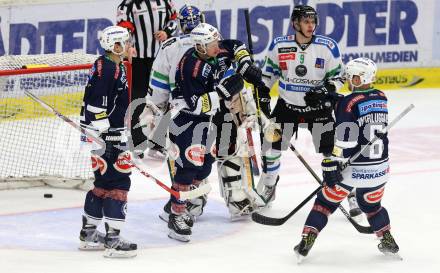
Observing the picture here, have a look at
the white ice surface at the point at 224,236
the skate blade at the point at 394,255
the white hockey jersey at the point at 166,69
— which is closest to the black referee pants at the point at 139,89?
the white ice surface at the point at 224,236

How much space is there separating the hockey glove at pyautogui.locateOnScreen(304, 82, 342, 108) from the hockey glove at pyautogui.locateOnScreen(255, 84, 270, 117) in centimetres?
30

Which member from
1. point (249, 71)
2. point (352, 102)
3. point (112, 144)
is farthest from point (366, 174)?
point (112, 144)

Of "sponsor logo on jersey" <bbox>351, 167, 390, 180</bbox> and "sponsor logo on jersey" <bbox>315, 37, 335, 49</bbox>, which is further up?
"sponsor logo on jersey" <bbox>315, 37, 335, 49</bbox>

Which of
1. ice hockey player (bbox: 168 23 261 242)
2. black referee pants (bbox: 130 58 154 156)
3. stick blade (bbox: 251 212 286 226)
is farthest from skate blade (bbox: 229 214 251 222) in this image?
black referee pants (bbox: 130 58 154 156)

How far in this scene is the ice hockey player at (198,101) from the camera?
7.17 metres

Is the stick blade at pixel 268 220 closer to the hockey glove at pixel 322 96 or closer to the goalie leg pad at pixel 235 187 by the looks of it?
the goalie leg pad at pixel 235 187

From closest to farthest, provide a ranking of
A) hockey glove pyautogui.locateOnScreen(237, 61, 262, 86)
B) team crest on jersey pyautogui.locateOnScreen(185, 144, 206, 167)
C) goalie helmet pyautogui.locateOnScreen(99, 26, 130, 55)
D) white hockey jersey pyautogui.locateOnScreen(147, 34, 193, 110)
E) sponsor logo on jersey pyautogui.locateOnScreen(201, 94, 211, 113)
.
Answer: goalie helmet pyautogui.locateOnScreen(99, 26, 130, 55) → sponsor logo on jersey pyautogui.locateOnScreen(201, 94, 211, 113) → team crest on jersey pyautogui.locateOnScreen(185, 144, 206, 167) → hockey glove pyautogui.locateOnScreen(237, 61, 262, 86) → white hockey jersey pyautogui.locateOnScreen(147, 34, 193, 110)

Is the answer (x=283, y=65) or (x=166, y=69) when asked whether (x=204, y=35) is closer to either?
(x=166, y=69)

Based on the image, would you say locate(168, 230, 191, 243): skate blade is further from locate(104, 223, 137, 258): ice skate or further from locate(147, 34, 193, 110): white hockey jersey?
locate(147, 34, 193, 110): white hockey jersey

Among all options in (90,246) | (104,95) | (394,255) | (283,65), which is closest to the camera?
(104,95)

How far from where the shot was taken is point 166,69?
783 centimetres

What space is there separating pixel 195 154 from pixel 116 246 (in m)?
0.87

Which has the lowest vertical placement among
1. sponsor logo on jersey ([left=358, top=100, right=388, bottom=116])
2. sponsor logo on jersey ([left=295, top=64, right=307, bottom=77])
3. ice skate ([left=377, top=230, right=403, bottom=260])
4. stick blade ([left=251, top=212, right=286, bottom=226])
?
stick blade ([left=251, top=212, right=286, bottom=226])

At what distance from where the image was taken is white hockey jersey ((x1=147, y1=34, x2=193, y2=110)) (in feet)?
25.4
